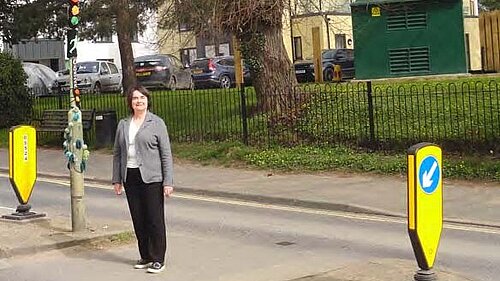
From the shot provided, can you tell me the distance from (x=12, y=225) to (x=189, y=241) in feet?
7.22

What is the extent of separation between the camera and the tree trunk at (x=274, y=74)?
62.2 ft

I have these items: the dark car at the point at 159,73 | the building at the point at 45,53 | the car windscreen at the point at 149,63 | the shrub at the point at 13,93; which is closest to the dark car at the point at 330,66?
the dark car at the point at 159,73

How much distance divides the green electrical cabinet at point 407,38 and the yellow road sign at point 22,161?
12.2m

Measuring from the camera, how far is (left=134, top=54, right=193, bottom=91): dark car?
34750mm

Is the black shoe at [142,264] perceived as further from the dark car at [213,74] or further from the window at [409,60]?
the dark car at [213,74]

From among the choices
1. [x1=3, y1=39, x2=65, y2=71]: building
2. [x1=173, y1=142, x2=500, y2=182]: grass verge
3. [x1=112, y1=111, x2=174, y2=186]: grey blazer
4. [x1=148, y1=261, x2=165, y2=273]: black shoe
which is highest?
[x1=3, y1=39, x2=65, y2=71]: building

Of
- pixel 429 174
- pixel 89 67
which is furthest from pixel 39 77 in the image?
pixel 429 174

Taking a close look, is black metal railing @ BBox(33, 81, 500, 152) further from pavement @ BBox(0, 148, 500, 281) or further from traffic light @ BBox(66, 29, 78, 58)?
traffic light @ BBox(66, 29, 78, 58)

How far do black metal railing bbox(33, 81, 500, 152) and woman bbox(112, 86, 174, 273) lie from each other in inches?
Result: 328

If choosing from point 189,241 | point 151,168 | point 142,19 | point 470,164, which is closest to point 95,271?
point 151,168

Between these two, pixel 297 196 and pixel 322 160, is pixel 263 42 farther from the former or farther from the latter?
pixel 297 196

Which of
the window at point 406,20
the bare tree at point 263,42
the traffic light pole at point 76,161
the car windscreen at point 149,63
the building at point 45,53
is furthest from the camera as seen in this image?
the building at point 45,53

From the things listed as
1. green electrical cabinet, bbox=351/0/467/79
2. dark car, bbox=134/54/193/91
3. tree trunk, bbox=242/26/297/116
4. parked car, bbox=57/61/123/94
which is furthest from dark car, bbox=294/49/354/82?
tree trunk, bbox=242/26/297/116

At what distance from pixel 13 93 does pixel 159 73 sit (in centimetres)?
1138
